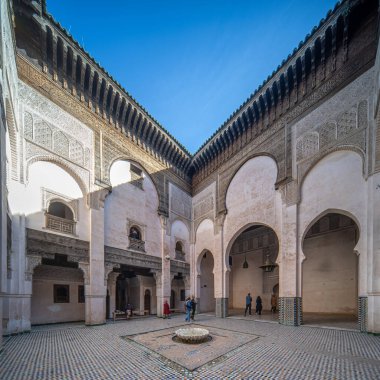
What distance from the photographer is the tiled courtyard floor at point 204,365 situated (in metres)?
3.33

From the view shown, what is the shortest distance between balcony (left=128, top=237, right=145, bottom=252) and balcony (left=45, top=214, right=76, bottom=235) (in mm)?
2425

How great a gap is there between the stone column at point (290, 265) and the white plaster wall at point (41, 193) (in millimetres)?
6437

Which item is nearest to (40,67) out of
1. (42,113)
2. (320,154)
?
(42,113)

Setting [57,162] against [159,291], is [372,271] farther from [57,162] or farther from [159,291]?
[57,162]

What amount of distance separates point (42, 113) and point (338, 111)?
8749 mm

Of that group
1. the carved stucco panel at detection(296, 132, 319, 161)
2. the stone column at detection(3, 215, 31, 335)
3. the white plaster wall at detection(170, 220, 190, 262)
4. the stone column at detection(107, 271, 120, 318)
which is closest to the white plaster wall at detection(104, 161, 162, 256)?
the white plaster wall at detection(170, 220, 190, 262)

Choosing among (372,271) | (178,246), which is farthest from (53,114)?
(372,271)

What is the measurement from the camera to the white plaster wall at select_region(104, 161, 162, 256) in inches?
333

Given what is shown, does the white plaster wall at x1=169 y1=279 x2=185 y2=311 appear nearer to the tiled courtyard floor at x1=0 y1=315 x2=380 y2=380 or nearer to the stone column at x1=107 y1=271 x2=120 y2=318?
the stone column at x1=107 y1=271 x2=120 y2=318

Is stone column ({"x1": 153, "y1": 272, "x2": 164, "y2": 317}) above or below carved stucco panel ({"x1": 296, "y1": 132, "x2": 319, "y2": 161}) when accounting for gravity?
below

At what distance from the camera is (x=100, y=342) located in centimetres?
511

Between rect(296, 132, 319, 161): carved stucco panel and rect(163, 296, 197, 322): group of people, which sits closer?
rect(296, 132, 319, 161): carved stucco panel

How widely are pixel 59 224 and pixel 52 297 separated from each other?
3.25 meters

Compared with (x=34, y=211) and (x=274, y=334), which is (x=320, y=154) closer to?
(x=274, y=334)
